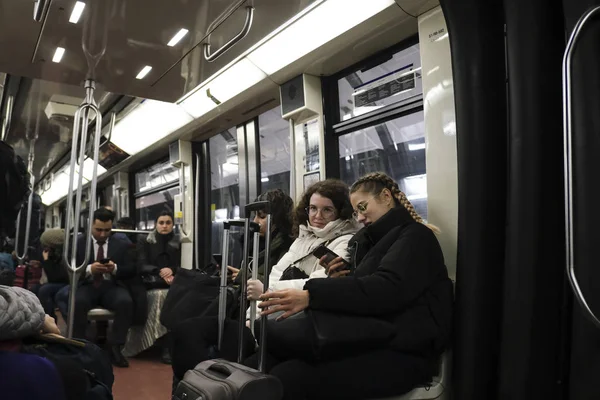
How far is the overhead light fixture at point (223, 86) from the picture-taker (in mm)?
3896

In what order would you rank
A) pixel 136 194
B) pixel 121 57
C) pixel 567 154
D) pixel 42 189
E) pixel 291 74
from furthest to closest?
pixel 42 189, pixel 136 194, pixel 291 74, pixel 121 57, pixel 567 154

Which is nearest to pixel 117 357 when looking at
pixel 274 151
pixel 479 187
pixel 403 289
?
pixel 274 151

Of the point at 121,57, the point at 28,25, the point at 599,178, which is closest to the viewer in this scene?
the point at 599,178

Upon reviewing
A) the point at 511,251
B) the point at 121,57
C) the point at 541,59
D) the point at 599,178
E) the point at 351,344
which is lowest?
the point at 351,344

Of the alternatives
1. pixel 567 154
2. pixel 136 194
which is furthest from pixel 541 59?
pixel 136 194

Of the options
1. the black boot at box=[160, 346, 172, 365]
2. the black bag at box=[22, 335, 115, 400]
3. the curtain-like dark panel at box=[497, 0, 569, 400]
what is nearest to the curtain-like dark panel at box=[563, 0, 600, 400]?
the curtain-like dark panel at box=[497, 0, 569, 400]

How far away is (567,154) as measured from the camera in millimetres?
1309

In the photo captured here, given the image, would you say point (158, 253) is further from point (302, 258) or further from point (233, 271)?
point (302, 258)

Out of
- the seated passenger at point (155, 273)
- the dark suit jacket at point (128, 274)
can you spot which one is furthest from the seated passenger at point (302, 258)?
the dark suit jacket at point (128, 274)

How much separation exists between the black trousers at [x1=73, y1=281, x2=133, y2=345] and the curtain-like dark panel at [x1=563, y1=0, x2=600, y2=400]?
3664 mm

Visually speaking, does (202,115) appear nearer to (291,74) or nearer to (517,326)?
(291,74)

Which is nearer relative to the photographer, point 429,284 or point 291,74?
point 429,284

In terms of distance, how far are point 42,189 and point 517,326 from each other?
11.8 m

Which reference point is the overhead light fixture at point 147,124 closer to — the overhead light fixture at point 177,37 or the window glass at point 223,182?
the window glass at point 223,182
